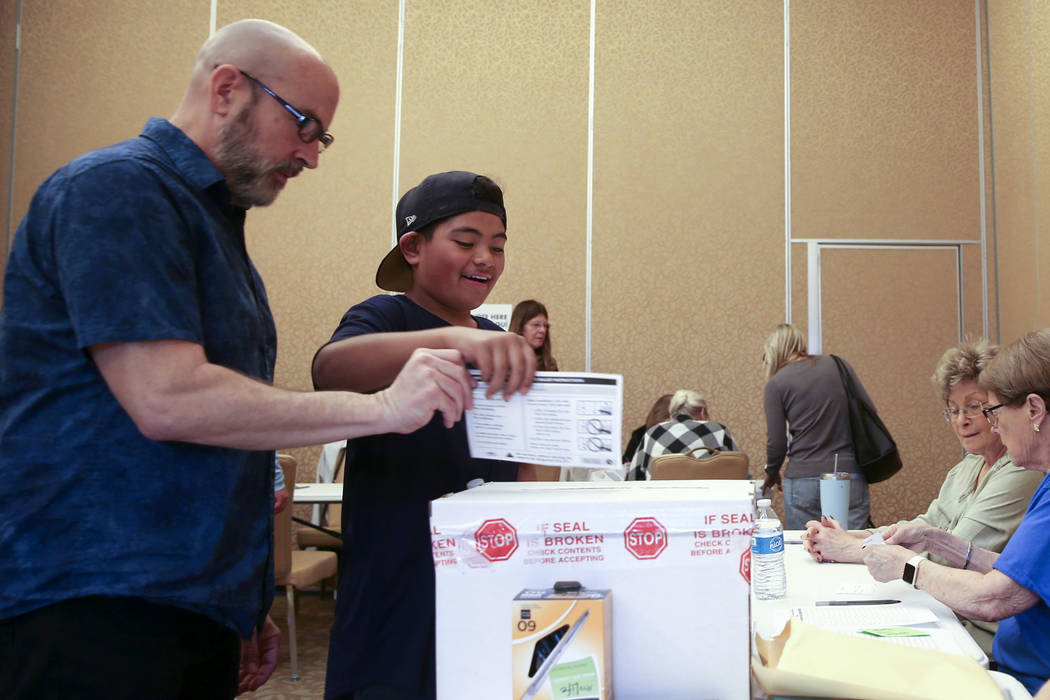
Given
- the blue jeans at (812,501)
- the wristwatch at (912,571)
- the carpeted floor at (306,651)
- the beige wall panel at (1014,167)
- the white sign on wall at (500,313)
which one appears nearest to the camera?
the wristwatch at (912,571)

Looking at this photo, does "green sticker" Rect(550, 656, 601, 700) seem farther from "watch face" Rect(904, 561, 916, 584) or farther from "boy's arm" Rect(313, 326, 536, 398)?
"watch face" Rect(904, 561, 916, 584)

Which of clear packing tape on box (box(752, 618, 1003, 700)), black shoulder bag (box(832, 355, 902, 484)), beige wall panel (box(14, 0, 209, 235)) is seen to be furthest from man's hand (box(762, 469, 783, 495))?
beige wall panel (box(14, 0, 209, 235))

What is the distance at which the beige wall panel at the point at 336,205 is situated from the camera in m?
5.71

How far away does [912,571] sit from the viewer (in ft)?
5.77

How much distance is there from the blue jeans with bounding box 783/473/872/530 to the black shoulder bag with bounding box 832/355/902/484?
96 mm

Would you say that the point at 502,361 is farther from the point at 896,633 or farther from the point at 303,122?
the point at 896,633

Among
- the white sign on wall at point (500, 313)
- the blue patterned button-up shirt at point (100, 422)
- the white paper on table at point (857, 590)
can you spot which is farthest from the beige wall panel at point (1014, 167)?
the blue patterned button-up shirt at point (100, 422)

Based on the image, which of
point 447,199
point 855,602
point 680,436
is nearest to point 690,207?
point 680,436

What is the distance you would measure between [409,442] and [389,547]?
153mm

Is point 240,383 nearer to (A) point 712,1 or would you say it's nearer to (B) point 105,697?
(B) point 105,697

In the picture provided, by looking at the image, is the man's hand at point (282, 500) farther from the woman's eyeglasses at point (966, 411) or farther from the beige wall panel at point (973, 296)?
the beige wall panel at point (973, 296)

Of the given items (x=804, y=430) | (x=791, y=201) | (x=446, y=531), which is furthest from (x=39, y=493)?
(x=791, y=201)

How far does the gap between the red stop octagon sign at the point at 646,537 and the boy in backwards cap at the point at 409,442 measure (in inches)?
8.4

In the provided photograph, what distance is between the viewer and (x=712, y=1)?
19.1 feet
